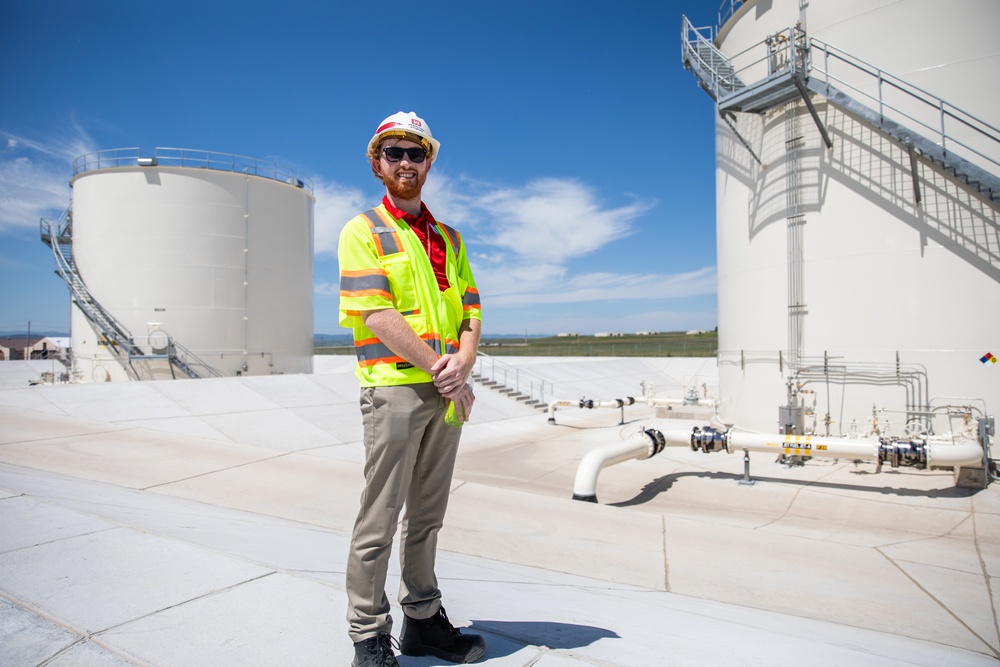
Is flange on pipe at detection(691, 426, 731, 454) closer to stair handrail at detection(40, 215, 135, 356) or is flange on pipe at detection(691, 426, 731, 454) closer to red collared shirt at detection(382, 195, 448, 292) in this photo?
red collared shirt at detection(382, 195, 448, 292)

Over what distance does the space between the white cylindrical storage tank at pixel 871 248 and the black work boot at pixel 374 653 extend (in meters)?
12.0

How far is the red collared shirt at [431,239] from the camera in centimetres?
275

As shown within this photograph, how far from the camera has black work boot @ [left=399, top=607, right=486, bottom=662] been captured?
2.54m

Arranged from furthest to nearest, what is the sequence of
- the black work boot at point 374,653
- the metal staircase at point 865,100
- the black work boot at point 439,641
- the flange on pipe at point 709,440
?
the metal staircase at point 865,100, the flange on pipe at point 709,440, the black work boot at point 439,641, the black work boot at point 374,653

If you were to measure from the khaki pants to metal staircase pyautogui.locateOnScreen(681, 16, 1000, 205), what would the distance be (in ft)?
40.4

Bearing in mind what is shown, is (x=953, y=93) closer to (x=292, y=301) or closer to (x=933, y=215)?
(x=933, y=215)

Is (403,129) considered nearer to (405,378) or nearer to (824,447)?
(405,378)

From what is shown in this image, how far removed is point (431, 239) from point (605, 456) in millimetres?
7179

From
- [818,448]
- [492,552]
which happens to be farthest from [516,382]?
[492,552]

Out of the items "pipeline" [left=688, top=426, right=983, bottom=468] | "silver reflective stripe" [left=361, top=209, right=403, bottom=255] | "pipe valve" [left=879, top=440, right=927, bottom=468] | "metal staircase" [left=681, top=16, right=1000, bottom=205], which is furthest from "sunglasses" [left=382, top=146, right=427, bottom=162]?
"metal staircase" [left=681, top=16, right=1000, bottom=205]

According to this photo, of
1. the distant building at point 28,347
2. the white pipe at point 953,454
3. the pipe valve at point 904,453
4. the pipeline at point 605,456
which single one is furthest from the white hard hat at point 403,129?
the distant building at point 28,347

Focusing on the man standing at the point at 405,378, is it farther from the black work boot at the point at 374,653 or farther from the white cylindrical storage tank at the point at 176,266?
the white cylindrical storage tank at the point at 176,266

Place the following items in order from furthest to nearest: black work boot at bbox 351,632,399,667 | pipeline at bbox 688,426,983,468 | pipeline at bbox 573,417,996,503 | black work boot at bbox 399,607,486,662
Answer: pipeline at bbox 688,426,983,468
pipeline at bbox 573,417,996,503
black work boot at bbox 399,607,486,662
black work boot at bbox 351,632,399,667

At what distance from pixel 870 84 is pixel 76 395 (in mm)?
18235
